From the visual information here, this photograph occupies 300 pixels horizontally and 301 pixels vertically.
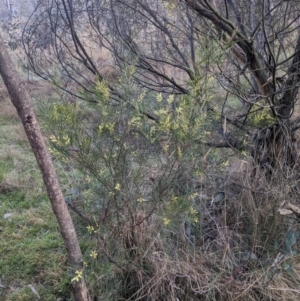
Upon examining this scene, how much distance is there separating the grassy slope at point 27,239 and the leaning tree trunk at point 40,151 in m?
0.67

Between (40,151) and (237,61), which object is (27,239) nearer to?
(40,151)

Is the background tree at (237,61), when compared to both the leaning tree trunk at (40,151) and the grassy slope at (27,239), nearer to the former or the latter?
the leaning tree trunk at (40,151)

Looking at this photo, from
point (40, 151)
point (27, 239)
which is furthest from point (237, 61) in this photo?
point (27, 239)

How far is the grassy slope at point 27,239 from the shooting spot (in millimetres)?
2764

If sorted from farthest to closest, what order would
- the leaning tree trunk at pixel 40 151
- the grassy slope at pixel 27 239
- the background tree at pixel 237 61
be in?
the grassy slope at pixel 27 239 < the background tree at pixel 237 61 < the leaning tree trunk at pixel 40 151

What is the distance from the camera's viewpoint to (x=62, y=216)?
78.5 inches

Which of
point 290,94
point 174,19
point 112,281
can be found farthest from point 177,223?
point 174,19

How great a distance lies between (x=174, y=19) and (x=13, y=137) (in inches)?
129

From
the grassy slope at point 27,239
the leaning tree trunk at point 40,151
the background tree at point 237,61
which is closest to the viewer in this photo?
the leaning tree trunk at point 40,151

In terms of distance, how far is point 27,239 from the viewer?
334 cm

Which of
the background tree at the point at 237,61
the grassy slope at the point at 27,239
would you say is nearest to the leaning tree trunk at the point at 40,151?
the background tree at the point at 237,61

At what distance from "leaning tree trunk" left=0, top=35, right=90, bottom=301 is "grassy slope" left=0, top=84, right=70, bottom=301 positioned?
666 mm

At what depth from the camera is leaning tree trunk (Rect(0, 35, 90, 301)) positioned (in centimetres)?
173

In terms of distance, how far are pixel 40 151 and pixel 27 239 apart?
5.69 feet
